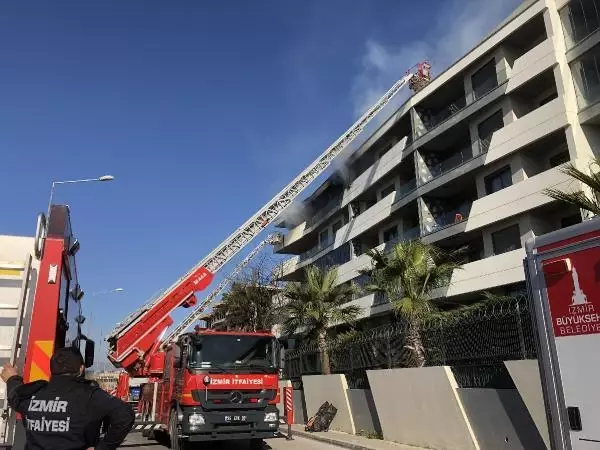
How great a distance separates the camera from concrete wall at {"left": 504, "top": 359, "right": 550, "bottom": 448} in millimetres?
8648

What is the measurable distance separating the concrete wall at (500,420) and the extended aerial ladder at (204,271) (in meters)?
9.87

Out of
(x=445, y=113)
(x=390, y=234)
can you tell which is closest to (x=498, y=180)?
(x=445, y=113)

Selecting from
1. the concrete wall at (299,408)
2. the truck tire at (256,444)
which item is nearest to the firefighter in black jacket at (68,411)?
the truck tire at (256,444)

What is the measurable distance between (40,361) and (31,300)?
0.57 m

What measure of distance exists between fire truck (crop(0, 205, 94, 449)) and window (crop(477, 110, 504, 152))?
79.7ft

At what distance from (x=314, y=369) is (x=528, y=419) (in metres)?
11.9

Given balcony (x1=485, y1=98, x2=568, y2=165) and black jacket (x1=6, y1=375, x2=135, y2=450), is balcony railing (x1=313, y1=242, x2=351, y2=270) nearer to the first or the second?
balcony (x1=485, y1=98, x2=568, y2=165)

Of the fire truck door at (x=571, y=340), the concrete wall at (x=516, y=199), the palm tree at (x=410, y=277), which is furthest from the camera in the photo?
the concrete wall at (x=516, y=199)

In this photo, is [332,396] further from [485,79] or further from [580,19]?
[580,19]

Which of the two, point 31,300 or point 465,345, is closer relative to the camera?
point 31,300

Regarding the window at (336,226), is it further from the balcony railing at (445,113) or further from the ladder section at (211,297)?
the balcony railing at (445,113)

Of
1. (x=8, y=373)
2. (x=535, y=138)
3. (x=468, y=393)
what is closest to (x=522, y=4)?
(x=535, y=138)

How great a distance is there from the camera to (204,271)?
18078mm

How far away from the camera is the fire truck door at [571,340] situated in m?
3.86
